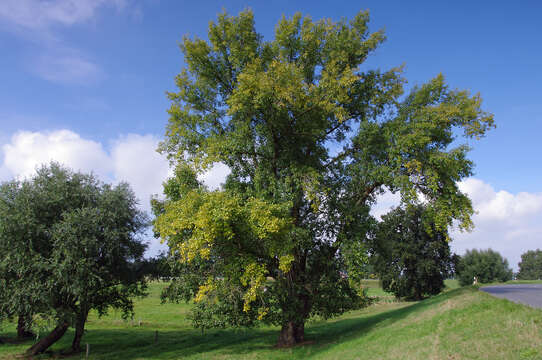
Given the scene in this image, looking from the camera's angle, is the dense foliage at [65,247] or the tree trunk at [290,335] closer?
the dense foliage at [65,247]

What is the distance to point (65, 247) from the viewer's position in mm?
22078

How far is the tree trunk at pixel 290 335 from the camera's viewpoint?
2291 cm

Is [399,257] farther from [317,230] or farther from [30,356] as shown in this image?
[30,356]

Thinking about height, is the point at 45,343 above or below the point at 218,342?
above

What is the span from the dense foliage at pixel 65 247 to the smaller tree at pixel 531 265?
584 ft

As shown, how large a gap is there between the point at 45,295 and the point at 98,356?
22.3ft

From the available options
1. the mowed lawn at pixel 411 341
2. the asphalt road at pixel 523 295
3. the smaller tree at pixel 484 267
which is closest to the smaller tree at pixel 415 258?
the asphalt road at pixel 523 295

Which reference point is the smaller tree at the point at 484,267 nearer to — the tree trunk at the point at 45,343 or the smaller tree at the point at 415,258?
the smaller tree at the point at 415,258

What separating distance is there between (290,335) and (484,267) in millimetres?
96355

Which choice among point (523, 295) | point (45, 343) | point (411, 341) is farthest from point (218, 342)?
point (523, 295)

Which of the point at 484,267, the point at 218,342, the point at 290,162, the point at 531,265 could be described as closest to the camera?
the point at 290,162

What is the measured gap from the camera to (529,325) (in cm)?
1220

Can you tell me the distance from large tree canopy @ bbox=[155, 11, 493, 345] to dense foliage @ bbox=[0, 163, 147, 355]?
4247 mm

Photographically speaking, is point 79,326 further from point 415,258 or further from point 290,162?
point 415,258
